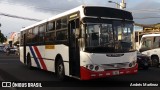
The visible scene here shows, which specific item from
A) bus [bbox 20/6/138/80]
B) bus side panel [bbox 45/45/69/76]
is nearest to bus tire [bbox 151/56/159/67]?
bus side panel [bbox 45/45/69/76]

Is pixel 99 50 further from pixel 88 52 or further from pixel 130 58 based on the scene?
pixel 130 58

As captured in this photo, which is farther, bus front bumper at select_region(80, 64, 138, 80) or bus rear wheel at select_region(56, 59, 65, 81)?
bus rear wheel at select_region(56, 59, 65, 81)

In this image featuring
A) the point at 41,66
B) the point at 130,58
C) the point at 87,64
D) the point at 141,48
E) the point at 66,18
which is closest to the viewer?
the point at 87,64

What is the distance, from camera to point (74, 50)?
45.5 feet

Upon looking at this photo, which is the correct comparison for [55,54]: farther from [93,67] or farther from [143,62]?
[143,62]

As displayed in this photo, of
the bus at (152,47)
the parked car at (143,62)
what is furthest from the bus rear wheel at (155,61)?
the parked car at (143,62)

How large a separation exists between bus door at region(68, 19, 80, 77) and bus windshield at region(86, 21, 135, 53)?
853mm

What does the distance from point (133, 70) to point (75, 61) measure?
7.54 feet

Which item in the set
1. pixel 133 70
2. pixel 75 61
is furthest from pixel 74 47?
pixel 133 70

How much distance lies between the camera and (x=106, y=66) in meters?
12.9

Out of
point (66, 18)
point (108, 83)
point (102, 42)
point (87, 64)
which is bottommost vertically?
point (108, 83)

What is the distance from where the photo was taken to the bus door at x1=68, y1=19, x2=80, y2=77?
1348cm

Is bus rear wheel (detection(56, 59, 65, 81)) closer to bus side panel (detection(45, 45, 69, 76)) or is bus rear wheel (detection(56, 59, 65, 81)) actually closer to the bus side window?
bus side panel (detection(45, 45, 69, 76))

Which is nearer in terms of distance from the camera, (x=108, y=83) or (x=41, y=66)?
(x=108, y=83)
